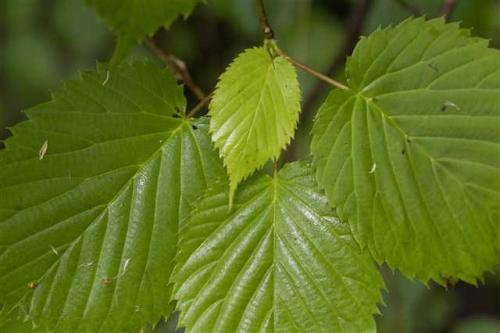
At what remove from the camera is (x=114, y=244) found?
109 cm

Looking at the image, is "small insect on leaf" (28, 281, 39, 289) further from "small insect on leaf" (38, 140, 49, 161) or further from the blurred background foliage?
the blurred background foliage

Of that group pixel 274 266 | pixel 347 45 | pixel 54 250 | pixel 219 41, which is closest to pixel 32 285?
pixel 54 250

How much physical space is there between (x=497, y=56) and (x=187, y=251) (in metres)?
0.51

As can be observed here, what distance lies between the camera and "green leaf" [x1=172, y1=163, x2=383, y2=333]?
3.43ft

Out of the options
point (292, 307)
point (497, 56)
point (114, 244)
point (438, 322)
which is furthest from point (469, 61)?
point (438, 322)

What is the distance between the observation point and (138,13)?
1.09 meters

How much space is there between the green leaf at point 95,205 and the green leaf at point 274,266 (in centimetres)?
4

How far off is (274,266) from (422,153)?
27 centimetres

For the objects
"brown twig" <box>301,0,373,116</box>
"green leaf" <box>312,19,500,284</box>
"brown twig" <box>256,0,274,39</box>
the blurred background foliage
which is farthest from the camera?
the blurred background foliage

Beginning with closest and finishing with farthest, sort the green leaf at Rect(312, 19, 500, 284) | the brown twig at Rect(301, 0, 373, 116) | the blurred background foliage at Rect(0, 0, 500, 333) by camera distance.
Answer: the green leaf at Rect(312, 19, 500, 284), the brown twig at Rect(301, 0, 373, 116), the blurred background foliage at Rect(0, 0, 500, 333)

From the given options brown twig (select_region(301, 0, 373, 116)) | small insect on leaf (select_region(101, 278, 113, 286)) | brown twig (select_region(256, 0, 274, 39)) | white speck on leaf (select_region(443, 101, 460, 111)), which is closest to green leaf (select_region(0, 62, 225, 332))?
small insect on leaf (select_region(101, 278, 113, 286))

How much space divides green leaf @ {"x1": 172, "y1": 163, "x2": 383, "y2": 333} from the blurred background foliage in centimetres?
81

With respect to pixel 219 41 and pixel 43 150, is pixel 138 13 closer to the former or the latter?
pixel 43 150

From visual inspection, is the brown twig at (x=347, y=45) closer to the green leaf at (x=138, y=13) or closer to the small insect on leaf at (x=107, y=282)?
the green leaf at (x=138, y=13)
